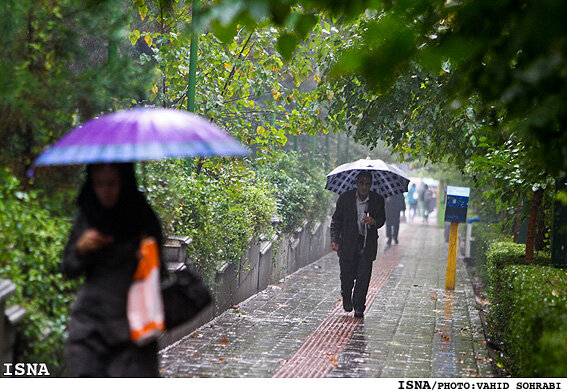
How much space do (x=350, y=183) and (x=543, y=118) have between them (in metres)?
7.71

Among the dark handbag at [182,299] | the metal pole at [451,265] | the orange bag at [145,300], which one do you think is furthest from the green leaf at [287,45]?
the metal pole at [451,265]

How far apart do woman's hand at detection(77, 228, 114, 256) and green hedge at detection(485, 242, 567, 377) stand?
2752 millimetres

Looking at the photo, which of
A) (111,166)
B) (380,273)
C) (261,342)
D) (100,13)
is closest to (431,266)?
(380,273)

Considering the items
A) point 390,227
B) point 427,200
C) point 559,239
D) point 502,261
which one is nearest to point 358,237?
point 502,261

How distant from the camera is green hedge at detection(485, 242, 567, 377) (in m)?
4.80

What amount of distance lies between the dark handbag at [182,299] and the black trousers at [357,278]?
218 inches

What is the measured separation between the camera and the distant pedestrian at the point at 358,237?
9.93m

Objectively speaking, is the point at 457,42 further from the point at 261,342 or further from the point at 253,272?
the point at 253,272

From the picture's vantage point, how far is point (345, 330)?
9.02 meters

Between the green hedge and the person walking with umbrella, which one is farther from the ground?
the person walking with umbrella

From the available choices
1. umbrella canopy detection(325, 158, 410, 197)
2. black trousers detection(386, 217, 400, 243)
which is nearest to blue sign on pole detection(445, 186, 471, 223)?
umbrella canopy detection(325, 158, 410, 197)

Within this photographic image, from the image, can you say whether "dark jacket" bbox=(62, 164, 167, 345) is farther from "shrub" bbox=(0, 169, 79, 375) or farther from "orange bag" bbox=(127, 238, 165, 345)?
"shrub" bbox=(0, 169, 79, 375)

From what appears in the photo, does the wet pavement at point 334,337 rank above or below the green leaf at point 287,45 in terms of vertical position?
below

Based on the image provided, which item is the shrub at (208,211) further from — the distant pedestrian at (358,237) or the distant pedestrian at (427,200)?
the distant pedestrian at (427,200)
